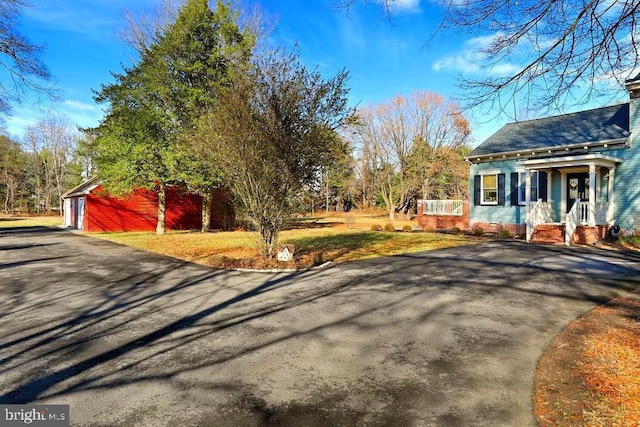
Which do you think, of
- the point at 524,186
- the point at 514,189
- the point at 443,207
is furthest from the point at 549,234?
the point at 443,207

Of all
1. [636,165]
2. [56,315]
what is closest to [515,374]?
[56,315]

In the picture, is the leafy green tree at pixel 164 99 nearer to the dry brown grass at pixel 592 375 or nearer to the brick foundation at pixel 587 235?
the brick foundation at pixel 587 235

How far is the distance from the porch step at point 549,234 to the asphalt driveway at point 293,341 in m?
5.19

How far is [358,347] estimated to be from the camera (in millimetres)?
4258

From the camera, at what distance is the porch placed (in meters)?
13.4

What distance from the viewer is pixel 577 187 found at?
15242 millimetres

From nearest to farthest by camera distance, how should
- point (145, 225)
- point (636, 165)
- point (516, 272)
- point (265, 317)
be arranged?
point (265, 317) → point (516, 272) → point (636, 165) → point (145, 225)

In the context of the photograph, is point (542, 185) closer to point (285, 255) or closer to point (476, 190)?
point (476, 190)

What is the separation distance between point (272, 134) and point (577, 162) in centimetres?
1141

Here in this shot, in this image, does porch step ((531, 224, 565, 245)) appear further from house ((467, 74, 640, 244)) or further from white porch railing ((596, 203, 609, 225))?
white porch railing ((596, 203, 609, 225))

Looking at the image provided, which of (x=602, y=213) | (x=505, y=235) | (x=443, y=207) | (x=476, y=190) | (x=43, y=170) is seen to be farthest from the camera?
(x=43, y=170)

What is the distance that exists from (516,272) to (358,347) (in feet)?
18.8

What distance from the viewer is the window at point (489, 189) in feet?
59.2

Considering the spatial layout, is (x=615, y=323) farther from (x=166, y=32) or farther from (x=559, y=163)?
(x=166, y=32)
